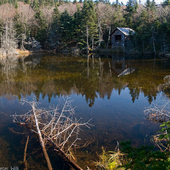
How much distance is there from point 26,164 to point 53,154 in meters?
0.73

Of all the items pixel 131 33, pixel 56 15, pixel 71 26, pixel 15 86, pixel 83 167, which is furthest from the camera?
pixel 56 15

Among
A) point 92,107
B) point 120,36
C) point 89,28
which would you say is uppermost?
point 89,28

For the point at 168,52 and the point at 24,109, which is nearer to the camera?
the point at 24,109

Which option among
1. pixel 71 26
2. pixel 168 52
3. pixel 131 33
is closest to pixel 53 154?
pixel 168 52

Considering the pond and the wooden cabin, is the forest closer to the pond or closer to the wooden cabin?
the wooden cabin

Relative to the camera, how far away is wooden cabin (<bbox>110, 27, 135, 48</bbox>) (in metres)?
33.6

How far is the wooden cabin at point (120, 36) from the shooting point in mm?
33569

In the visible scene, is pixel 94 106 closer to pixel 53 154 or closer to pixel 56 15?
pixel 53 154

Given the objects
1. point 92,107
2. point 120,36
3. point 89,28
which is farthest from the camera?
point 89,28

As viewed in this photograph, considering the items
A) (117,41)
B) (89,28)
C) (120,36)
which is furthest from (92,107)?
(89,28)

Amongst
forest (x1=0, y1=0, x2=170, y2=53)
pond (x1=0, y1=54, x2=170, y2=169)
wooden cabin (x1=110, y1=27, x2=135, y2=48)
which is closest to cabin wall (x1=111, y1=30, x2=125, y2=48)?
wooden cabin (x1=110, y1=27, x2=135, y2=48)

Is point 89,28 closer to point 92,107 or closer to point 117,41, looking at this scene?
point 117,41

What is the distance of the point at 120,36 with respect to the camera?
3638cm

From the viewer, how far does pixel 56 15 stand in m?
45.3
